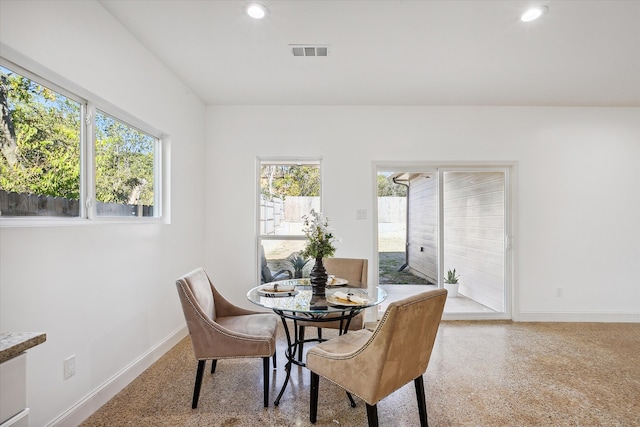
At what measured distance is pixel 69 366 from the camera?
1.89 m

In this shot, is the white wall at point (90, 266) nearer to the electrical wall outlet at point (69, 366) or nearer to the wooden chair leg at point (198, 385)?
the electrical wall outlet at point (69, 366)

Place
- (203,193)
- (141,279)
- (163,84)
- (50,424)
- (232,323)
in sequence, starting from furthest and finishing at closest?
(203,193)
(163,84)
(141,279)
(232,323)
(50,424)

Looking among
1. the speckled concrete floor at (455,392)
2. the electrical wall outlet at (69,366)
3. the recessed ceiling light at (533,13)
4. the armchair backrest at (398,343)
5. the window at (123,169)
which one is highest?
the recessed ceiling light at (533,13)

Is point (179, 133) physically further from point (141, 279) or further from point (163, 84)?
point (141, 279)

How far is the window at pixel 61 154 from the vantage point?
5.30ft

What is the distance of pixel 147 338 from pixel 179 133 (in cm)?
205

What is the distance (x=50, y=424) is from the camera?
69.9 inches

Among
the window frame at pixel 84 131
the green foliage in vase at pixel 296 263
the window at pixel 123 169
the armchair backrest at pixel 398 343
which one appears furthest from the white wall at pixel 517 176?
the armchair backrest at pixel 398 343

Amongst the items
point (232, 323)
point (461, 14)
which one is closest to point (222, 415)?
point (232, 323)

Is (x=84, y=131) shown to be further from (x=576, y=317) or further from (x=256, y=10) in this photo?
(x=576, y=317)

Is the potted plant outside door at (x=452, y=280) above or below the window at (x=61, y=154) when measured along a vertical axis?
below

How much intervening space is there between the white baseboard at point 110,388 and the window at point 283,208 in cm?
143

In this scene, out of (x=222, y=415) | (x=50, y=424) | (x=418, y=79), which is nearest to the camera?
(x=50, y=424)

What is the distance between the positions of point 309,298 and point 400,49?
2175mm
